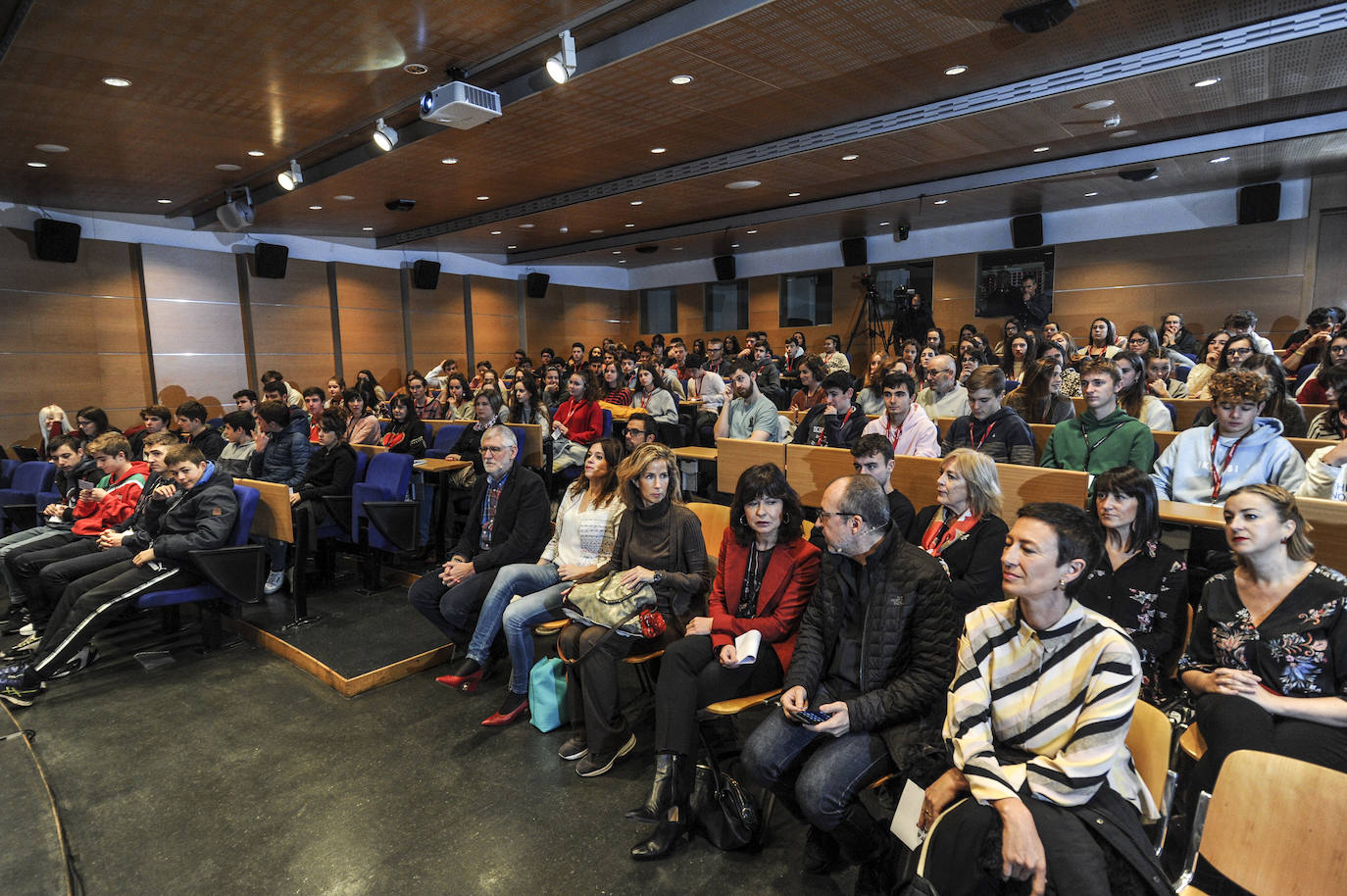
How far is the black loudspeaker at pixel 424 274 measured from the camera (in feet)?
37.5

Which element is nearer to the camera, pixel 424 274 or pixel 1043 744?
pixel 1043 744

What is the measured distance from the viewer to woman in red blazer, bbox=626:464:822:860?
2246 millimetres

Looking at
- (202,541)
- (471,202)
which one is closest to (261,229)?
(471,202)

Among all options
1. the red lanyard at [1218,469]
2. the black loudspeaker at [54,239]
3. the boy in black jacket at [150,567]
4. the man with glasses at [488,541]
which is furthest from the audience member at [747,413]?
the black loudspeaker at [54,239]

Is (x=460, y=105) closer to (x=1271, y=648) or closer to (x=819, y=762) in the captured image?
Answer: (x=819, y=762)

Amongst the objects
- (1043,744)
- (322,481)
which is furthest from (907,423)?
(322,481)

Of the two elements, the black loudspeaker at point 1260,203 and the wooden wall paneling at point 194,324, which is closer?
the black loudspeaker at point 1260,203

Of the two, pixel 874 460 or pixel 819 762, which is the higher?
pixel 874 460

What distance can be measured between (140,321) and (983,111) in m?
9.64

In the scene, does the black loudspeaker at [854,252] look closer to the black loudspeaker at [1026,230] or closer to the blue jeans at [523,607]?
the black loudspeaker at [1026,230]

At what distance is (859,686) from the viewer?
6.94 ft

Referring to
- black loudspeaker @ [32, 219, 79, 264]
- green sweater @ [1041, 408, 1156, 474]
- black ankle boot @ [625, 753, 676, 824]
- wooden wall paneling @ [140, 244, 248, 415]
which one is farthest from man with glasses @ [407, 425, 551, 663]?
black loudspeaker @ [32, 219, 79, 264]

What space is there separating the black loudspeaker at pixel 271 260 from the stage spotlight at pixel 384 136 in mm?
5067

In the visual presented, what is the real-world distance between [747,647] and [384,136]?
512 cm
